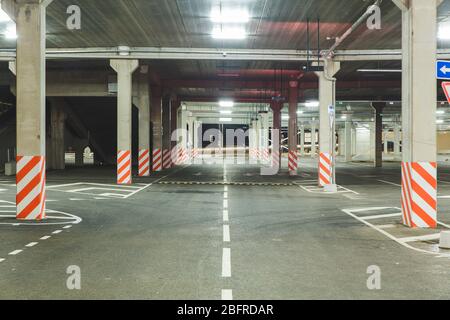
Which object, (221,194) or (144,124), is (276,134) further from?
(221,194)

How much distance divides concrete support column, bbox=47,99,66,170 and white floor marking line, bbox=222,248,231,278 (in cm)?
3113

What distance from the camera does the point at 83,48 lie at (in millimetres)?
23859

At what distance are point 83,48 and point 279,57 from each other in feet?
29.3

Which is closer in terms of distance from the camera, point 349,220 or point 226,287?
point 226,287

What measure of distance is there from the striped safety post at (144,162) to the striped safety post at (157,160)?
5631 mm

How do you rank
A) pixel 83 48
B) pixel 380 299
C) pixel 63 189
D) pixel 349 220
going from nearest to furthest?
1. pixel 380 299
2. pixel 349 220
3. pixel 63 189
4. pixel 83 48

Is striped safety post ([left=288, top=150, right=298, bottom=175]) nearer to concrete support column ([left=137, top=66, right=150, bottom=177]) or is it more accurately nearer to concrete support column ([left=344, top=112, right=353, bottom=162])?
concrete support column ([left=137, top=66, right=150, bottom=177])

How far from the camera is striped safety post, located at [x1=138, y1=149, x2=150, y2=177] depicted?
30.9 metres

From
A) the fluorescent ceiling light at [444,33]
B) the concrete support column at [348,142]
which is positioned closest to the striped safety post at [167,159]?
the concrete support column at [348,142]

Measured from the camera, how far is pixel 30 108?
1333 centimetres

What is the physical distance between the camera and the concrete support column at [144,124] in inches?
1219

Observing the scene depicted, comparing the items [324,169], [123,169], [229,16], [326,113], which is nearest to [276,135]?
[326,113]
